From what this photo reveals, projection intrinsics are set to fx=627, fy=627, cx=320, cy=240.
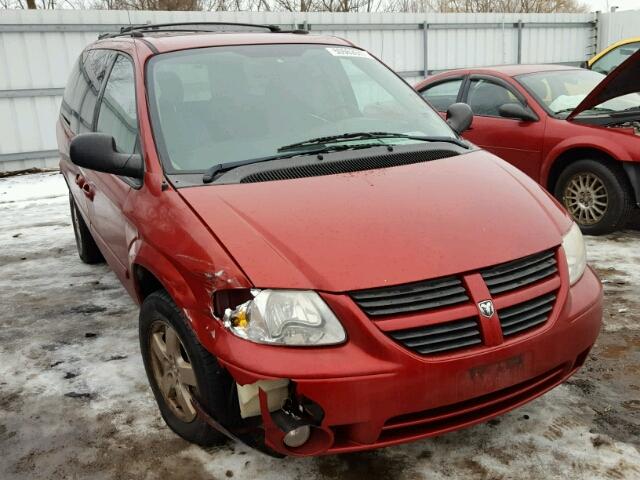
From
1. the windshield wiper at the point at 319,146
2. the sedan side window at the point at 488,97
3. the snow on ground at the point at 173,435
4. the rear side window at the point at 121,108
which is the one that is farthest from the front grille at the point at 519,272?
the sedan side window at the point at 488,97

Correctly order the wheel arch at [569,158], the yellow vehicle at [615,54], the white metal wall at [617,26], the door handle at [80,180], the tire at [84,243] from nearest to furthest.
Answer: the door handle at [80,180] → the tire at [84,243] → the wheel arch at [569,158] → the yellow vehicle at [615,54] → the white metal wall at [617,26]

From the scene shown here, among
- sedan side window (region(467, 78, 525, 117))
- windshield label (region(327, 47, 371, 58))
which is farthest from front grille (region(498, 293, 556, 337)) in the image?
sedan side window (region(467, 78, 525, 117))

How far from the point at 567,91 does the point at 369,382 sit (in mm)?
5213

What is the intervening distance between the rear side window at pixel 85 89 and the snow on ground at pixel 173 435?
4.42 ft

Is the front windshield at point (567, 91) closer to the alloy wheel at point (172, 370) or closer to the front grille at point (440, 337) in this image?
the front grille at point (440, 337)

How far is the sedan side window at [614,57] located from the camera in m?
9.70

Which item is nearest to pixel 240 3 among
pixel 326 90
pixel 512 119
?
pixel 512 119

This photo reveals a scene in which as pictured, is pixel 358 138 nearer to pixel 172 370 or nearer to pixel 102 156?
pixel 102 156

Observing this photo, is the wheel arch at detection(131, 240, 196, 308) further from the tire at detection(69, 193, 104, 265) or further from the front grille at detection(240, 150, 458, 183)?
the tire at detection(69, 193, 104, 265)

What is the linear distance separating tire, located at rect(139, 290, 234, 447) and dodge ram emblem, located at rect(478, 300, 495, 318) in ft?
3.12

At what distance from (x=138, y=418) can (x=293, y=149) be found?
58.6 inches

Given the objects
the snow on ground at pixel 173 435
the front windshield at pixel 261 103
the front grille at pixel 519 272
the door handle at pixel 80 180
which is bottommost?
the snow on ground at pixel 173 435

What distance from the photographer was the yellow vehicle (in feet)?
31.6

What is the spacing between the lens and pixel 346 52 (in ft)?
12.5
